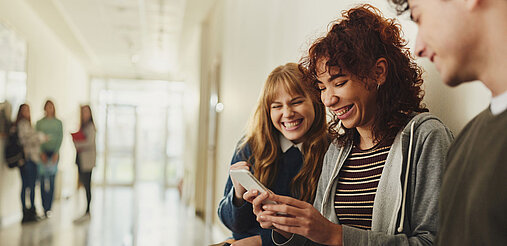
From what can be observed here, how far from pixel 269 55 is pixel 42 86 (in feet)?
15.5

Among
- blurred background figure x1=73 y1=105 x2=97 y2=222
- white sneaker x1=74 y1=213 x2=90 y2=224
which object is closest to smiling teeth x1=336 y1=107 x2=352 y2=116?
blurred background figure x1=73 y1=105 x2=97 y2=222

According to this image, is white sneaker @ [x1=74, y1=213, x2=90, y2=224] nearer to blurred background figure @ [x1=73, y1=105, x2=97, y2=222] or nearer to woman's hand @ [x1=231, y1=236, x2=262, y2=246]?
blurred background figure @ [x1=73, y1=105, x2=97, y2=222]

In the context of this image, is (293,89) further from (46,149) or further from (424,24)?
(46,149)

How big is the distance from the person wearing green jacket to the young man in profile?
6.48 m

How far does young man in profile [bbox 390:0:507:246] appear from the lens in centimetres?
75

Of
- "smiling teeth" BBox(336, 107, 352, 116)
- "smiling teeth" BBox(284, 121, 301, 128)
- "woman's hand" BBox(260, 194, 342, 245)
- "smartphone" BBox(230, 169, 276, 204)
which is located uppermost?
"smiling teeth" BBox(336, 107, 352, 116)

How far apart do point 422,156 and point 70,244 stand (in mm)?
5118

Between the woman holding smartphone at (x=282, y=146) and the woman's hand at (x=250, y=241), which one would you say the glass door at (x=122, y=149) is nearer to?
the woman holding smartphone at (x=282, y=146)

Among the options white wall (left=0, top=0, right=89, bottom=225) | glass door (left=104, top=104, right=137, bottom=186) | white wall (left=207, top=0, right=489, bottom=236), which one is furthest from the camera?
glass door (left=104, top=104, right=137, bottom=186)

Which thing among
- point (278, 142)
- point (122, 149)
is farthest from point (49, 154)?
point (278, 142)

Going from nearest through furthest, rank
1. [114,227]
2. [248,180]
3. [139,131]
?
[248,180], [114,227], [139,131]

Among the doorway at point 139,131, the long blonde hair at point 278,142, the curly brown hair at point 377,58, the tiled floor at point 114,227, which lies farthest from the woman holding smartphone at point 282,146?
the doorway at point 139,131

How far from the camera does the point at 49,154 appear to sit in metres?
6.65

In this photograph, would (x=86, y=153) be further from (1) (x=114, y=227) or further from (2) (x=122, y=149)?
(2) (x=122, y=149)
